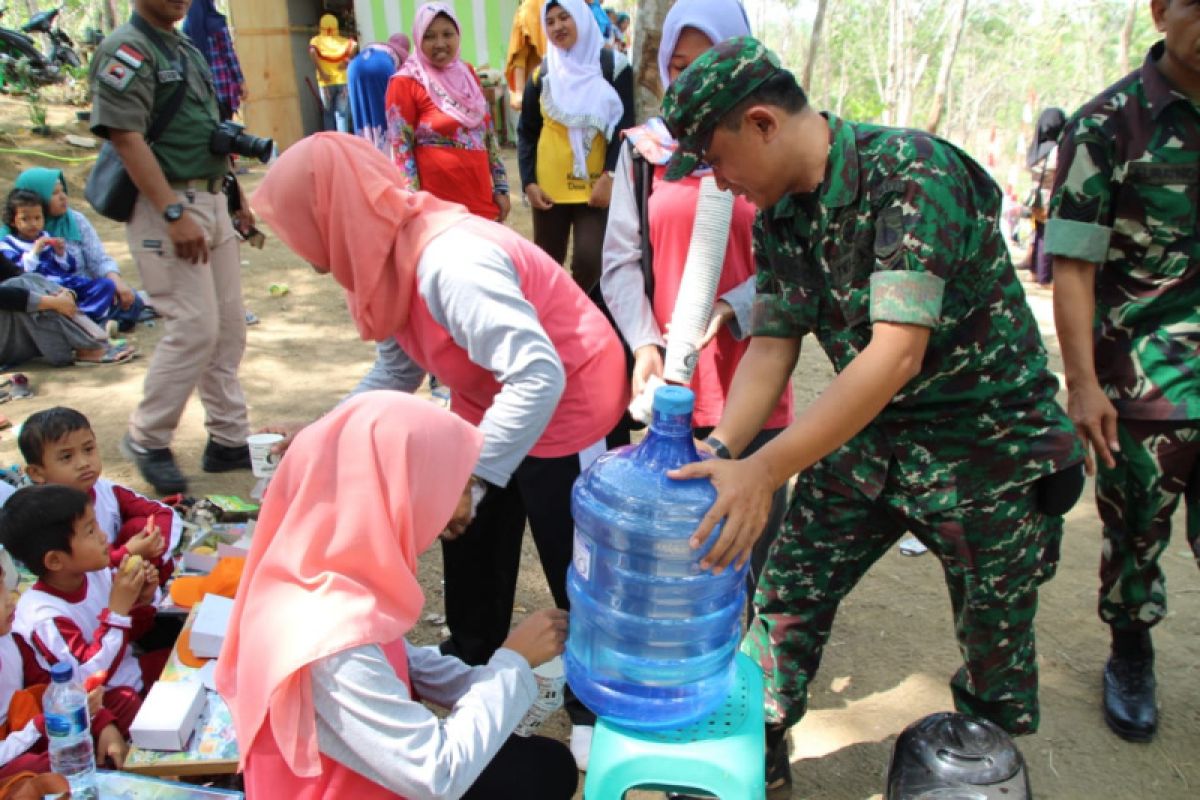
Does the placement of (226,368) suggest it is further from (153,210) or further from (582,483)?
(582,483)

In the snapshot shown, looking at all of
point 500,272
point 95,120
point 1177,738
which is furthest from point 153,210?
point 1177,738

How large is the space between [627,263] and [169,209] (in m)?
2.19

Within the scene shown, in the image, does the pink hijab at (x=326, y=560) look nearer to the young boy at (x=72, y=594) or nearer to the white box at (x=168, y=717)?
the white box at (x=168, y=717)

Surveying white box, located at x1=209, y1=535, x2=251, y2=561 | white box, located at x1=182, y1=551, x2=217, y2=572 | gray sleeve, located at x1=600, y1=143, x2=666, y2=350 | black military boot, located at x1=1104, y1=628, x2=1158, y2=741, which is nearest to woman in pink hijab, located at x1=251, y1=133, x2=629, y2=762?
gray sleeve, located at x1=600, y1=143, x2=666, y2=350

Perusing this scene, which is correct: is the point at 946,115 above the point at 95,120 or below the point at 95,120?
below

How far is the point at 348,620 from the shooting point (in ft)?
5.04

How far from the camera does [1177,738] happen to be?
2861mm

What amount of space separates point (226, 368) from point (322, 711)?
3.31 m

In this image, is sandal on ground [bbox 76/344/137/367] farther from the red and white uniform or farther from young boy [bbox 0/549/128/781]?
young boy [bbox 0/549/128/781]

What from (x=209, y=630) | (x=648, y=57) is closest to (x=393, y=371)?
(x=209, y=630)

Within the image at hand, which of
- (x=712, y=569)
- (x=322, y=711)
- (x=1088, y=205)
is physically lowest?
(x=322, y=711)

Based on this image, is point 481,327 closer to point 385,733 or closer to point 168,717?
point 385,733

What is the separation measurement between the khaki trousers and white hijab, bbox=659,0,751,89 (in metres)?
2.41

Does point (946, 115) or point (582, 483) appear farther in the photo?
point (946, 115)
